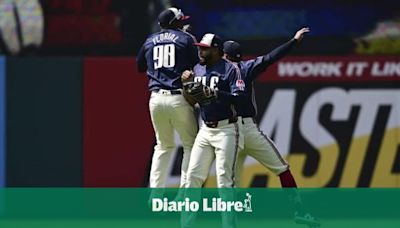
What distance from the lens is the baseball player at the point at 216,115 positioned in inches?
432

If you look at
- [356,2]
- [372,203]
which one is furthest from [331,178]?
[356,2]

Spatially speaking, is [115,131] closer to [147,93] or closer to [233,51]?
[147,93]

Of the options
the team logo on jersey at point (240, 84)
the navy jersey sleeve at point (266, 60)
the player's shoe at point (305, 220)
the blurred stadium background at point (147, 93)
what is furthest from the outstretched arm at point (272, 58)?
the blurred stadium background at point (147, 93)

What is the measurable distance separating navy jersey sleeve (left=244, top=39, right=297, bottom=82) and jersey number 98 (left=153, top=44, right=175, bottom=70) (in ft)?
2.74

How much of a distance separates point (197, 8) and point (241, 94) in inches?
116

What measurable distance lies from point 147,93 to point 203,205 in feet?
5.46

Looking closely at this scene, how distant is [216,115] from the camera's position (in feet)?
36.4

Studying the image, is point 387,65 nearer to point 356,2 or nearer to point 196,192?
point 356,2

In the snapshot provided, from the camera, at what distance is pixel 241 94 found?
10977 mm

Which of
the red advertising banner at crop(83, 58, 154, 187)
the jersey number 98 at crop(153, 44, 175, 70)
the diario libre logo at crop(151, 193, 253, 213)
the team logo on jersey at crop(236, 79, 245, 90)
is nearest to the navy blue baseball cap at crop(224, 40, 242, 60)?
the team logo on jersey at crop(236, 79, 245, 90)

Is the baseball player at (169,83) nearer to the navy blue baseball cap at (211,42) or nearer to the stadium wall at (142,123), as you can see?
the navy blue baseball cap at (211,42)

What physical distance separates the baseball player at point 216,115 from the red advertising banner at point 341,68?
284 cm

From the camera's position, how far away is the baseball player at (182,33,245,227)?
11.0m

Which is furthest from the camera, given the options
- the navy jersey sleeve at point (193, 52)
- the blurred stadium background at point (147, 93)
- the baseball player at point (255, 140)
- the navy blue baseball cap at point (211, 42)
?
the blurred stadium background at point (147, 93)
